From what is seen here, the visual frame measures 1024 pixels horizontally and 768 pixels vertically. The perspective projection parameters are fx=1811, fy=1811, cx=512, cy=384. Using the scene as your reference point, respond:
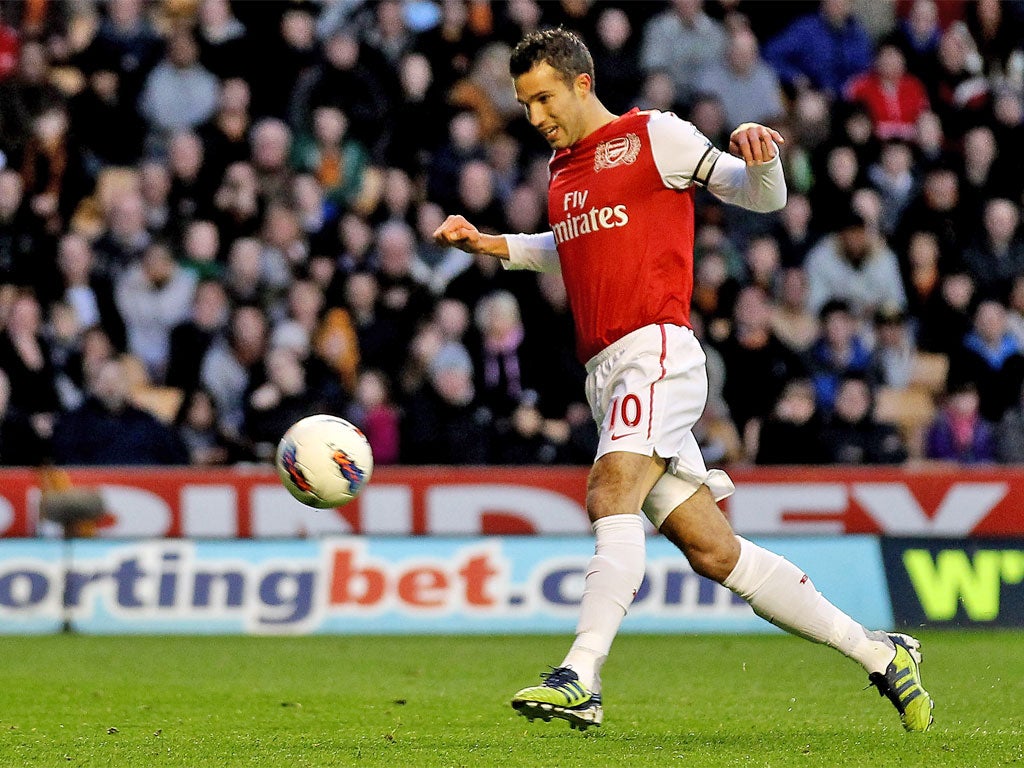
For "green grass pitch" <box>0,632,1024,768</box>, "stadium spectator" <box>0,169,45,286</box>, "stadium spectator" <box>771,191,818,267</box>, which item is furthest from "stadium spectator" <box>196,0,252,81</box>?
"green grass pitch" <box>0,632,1024,768</box>

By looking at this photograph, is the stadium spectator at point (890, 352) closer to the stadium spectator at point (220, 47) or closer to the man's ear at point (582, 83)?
the stadium spectator at point (220, 47)

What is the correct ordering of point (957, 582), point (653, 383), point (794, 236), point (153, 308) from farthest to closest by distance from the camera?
point (794, 236)
point (153, 308)
point (957, 582)
point (653, 383)

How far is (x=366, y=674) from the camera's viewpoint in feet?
29.1

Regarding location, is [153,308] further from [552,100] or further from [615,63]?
[552,100]

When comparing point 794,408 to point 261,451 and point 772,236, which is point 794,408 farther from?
point 261,451

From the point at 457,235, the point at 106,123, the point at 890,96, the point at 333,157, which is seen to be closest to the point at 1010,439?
the point at 890,96

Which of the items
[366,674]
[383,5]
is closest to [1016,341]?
[383,5]

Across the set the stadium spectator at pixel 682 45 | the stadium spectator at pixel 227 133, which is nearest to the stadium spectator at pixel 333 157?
the stadium spectator at pixel 227 133

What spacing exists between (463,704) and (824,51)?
9.82 m

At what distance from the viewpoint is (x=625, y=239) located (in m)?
6.18

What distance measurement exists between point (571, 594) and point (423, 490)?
1.67m

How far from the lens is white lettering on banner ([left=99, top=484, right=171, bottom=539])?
492 inches

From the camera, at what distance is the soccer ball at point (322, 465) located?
6.62 m

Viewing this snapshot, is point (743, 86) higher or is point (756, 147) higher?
point (743, 86)
